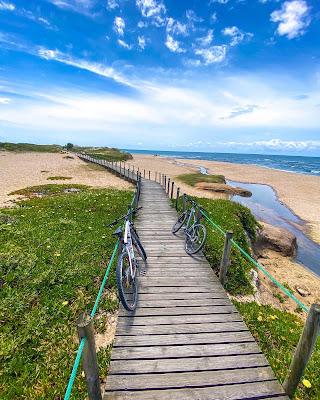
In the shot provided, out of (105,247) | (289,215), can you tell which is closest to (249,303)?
(105,247)

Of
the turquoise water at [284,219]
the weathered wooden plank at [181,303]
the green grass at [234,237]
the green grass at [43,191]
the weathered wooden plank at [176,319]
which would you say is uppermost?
the weathered wooden plank at [176,319]

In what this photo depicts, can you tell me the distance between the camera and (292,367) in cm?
423

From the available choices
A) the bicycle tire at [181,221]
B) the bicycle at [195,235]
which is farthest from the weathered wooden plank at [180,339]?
the bicycle tire at [181,221]

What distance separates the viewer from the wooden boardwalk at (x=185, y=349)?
4.29m

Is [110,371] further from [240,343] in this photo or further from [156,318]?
[240,343]

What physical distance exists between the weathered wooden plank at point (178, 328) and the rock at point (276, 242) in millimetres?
10844

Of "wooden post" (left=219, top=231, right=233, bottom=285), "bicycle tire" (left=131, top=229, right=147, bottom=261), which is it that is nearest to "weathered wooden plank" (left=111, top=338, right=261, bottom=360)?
"wooden post" (left=219, top=231, right=233, bottom=285)

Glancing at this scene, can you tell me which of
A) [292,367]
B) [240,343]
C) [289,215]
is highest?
[292,367]

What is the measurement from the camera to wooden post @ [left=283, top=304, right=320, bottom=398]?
3.87 metres

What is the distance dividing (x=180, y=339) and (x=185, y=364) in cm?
59

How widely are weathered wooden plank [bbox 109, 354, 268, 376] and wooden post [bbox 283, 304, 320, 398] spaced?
0.58 m

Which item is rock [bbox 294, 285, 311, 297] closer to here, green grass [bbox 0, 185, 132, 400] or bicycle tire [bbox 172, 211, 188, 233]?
bicycle tire [bbox 172, 211, 188, 233]

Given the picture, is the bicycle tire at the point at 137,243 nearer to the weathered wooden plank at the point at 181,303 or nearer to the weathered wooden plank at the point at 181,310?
the weathered wooden plank at the point at 181,303

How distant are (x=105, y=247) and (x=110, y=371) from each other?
5693 millimetres
